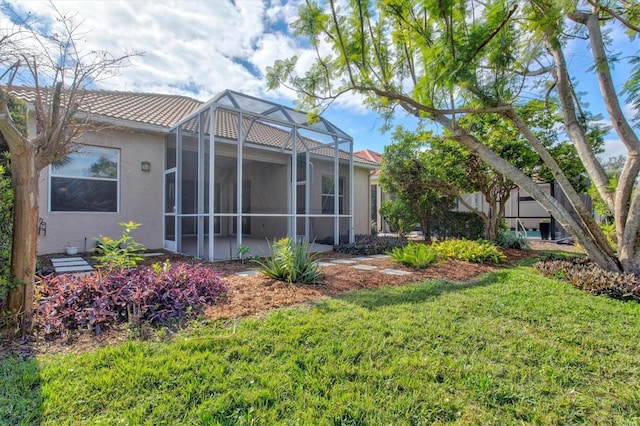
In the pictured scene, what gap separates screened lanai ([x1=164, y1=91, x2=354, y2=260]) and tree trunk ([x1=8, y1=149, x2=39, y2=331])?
3714 mm

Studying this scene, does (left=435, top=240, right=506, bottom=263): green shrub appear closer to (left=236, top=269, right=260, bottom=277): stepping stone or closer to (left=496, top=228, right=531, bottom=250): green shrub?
(left=496, top=228, right=531, bottom=250): green shrub

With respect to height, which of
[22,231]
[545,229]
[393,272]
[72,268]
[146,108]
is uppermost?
[146,108]

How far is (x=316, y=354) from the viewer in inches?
99.2

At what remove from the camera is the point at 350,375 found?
2260mm

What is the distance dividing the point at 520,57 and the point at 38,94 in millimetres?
6603

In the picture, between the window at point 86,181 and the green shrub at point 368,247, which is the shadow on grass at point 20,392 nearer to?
the window at point 86,181

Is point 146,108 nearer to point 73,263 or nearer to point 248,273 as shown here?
point 73,263

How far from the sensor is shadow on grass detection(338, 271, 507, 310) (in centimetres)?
393

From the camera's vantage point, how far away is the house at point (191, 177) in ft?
23.5

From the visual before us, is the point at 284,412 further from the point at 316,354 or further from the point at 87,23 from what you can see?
the point at 87,23

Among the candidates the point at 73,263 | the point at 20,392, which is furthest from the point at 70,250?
the point at 20,392

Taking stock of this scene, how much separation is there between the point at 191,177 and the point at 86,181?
8.31 ft

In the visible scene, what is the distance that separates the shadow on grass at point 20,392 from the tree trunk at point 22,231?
61 cm

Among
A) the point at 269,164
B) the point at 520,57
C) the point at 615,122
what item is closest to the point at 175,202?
the point at 269,164
